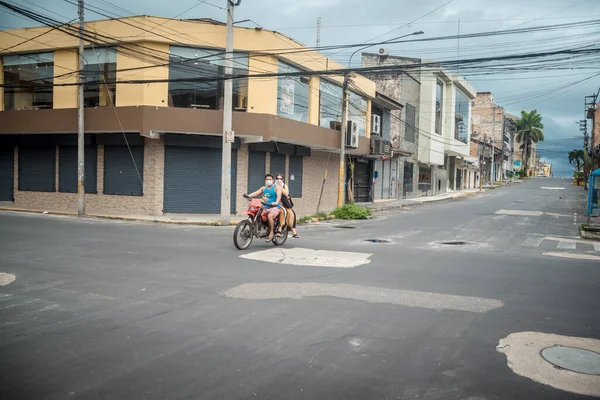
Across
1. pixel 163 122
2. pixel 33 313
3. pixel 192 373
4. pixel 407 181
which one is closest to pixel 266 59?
pixel 163 122

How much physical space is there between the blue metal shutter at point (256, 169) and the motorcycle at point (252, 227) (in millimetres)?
10871

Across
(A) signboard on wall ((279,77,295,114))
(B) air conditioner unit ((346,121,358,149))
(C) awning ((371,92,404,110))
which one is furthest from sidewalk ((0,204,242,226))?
(C) awning ((371,92,404,110))

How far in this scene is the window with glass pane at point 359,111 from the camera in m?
30.8

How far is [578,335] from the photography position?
5.47 metres

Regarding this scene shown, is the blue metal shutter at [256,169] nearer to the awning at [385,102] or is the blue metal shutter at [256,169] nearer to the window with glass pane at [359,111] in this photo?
the window with glass pane at [359,111]

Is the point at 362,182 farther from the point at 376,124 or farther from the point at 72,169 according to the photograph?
the point at 72,169

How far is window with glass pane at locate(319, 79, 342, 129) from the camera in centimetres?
2733

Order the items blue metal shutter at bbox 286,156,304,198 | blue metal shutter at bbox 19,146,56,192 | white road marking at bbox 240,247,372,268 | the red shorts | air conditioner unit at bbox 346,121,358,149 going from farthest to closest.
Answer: air conditioner unit at bbox 346,121,358,149, blue metal shutter at bbox 286,156,304,198, blue metal shutter at bbox 19,146,56,192, the red shorts, white road marking at bbox 240,247,372,268

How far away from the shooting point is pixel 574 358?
471 cm

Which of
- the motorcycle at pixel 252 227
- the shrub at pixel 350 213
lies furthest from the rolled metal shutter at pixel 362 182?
the motorcycle at pixel 252 227

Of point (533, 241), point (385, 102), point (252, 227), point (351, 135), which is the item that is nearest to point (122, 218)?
point (252, 227)

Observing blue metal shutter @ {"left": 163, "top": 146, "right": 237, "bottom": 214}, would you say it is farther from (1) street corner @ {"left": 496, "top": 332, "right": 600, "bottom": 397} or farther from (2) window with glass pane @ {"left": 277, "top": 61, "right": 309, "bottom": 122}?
(1) street corner @ {"left": 496, "top": 332, "right": 600, "bottom": 397}

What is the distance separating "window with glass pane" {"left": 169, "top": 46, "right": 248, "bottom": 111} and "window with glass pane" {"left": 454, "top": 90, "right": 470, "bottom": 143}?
34.6 meters

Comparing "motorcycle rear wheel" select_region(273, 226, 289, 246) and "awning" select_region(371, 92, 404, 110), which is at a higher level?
"awning" select_region(371, 92, 404, 110)
